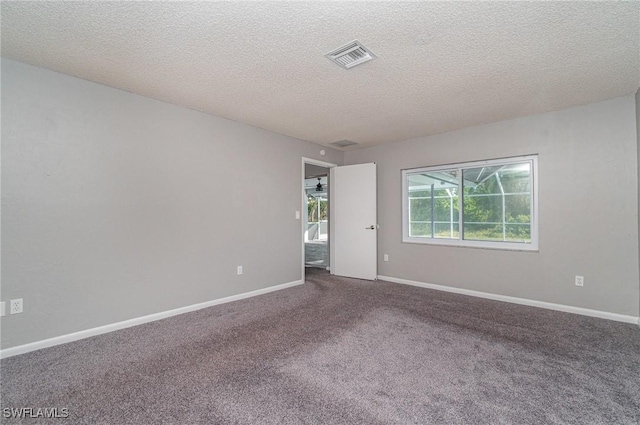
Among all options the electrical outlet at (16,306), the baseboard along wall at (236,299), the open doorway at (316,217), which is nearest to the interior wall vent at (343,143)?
the baseboard along wall at (236,299)

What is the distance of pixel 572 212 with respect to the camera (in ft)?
11.0

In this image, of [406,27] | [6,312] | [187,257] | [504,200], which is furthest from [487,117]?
[6,312]

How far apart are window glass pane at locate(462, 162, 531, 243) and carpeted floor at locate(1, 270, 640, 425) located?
1.12 m

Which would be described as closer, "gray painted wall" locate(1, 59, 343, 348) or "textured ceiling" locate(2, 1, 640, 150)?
"textured ceiling" locate(2, 1, 640, 150)

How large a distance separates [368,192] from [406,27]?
324cm

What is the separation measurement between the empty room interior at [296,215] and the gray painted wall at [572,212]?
23mm

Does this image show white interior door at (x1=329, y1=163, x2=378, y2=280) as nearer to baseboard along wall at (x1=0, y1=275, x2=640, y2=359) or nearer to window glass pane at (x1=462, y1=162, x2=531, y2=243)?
baseboard along wall at (x1=0, y1=275, x2=640, y2=359)

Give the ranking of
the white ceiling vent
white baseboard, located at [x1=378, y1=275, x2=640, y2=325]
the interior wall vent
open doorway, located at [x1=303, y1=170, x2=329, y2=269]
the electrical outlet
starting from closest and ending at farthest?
the white ceiling vent < the electrical outlet < white baseboard, located at [x1=378, y1=275, x2=640, y2=325] < the interior wall vent < open doorway, located at [x1=303, y1=170, x2=329, y2=269]

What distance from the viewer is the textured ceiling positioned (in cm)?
181

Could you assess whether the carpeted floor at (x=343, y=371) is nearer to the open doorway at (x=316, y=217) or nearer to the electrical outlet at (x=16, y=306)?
the electrical outlet at (x=16, y=306)

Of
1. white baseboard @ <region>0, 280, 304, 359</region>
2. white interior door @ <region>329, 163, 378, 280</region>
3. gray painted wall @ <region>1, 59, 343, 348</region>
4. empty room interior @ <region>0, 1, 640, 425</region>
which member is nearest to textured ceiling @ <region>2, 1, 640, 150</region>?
empty room interior @ <region>0, 1, 640, 425</region>

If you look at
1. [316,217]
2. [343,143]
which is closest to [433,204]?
[343,143]

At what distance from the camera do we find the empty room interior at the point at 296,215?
180 centimetres

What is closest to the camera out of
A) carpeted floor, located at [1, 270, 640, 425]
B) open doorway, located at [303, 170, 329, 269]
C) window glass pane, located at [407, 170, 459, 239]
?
carpeted floor, located at [1, 270, 640, 425]
